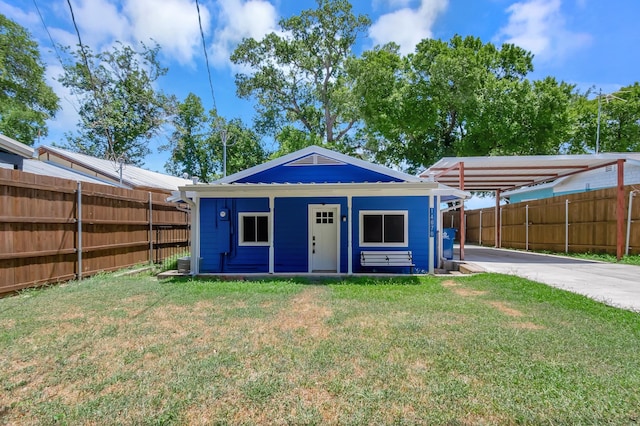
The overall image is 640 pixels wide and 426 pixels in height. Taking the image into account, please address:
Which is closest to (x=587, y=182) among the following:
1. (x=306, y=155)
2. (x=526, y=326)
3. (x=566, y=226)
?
(x=566, y=226)

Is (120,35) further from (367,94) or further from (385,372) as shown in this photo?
(367,94)

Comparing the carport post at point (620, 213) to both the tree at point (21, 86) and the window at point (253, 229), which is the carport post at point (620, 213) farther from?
the tree at point (21, 86)

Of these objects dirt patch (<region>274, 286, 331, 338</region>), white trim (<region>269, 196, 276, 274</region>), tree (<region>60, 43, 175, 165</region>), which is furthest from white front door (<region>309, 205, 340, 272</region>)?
tree (<region>60, 43, 175, 165</region>)

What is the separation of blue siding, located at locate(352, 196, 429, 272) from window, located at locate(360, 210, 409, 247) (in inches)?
4.3

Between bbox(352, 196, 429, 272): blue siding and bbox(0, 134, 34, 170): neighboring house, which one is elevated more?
bbox(0, 134, 34, 170): neighboring house

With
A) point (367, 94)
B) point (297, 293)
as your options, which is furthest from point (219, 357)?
point (367, 94)

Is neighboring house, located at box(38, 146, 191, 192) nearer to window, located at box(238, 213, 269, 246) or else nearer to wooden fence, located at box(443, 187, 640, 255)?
window, located at box(238, 213, 269, 246)

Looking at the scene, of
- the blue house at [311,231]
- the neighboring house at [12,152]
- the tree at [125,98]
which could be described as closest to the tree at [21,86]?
the tree at [125,98]

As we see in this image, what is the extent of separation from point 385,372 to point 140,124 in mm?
26702

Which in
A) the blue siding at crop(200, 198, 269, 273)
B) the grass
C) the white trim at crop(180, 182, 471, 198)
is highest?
Answer: the white trim at crop(180, 182, 471, 198)

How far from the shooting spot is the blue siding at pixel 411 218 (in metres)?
9.37

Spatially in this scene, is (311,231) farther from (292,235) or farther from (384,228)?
(384,228)

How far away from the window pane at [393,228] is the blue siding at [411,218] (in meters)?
0.19

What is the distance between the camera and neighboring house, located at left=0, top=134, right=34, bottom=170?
25.0 ft
